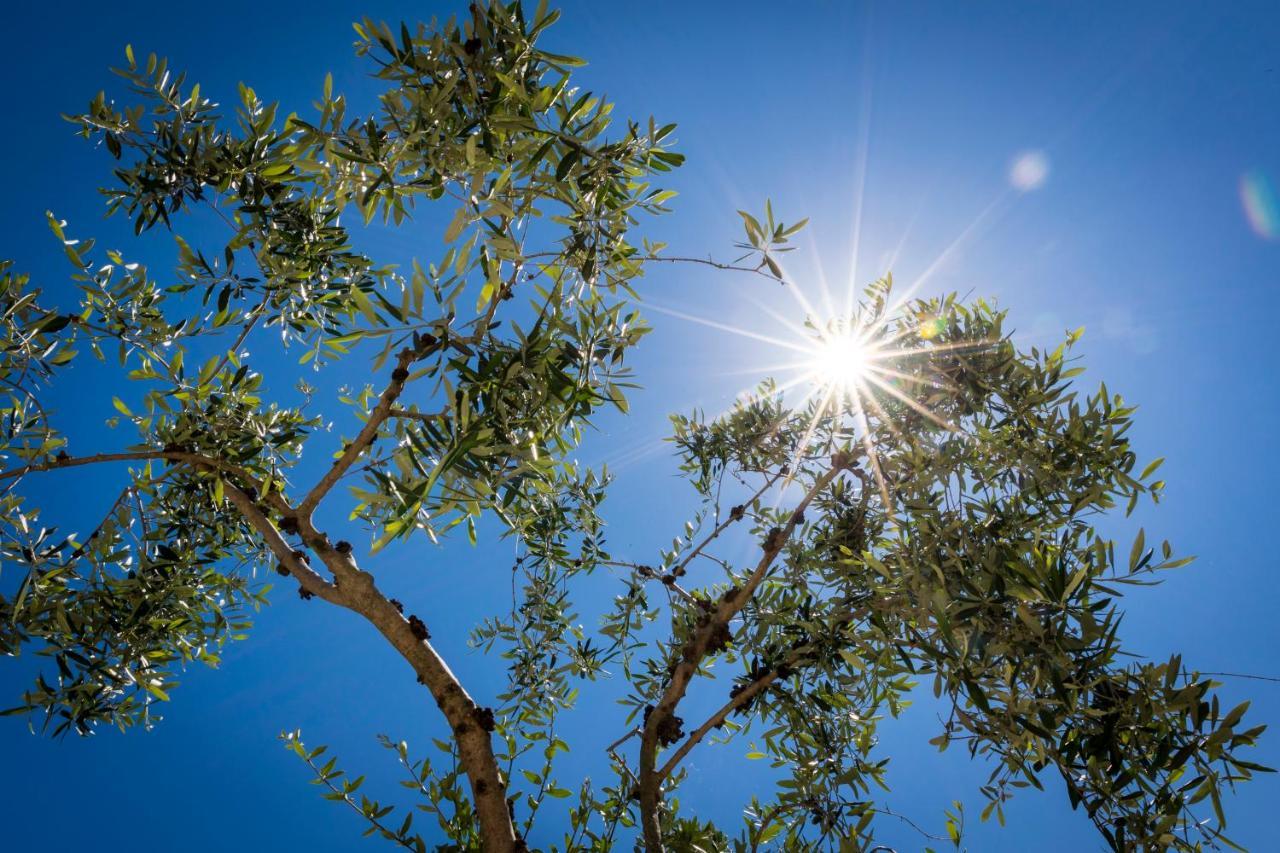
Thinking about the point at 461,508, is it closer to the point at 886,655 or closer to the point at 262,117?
the point at 886,655

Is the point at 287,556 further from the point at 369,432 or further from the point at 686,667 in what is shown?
the point at 686,667

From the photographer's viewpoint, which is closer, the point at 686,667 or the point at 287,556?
the point at 287,556

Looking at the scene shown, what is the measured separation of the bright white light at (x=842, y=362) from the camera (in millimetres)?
2874

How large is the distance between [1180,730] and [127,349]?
3.51 meters

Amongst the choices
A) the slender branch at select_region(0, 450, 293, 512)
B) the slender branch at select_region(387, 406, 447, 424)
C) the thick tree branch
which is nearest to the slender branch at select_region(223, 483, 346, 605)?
the slender branch at select_region(0, 450, 293, 512)

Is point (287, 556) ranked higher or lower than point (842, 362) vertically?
lower

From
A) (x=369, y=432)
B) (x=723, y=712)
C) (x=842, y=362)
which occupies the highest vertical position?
(x=842, y=362)

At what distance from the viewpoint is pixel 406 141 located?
189cm

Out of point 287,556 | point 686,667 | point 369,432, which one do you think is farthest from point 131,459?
point 686,667

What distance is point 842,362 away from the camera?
2.96 metres

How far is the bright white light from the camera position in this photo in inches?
113

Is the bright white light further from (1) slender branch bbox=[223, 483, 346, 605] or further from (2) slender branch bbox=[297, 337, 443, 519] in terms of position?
(1) slender branch bbox=[223, 483, 346, 605]

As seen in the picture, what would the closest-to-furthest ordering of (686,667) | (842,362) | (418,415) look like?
1. (418,415)
2. (686,667)
3. (842,362)

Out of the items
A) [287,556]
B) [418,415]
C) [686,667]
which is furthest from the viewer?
[686,667]
